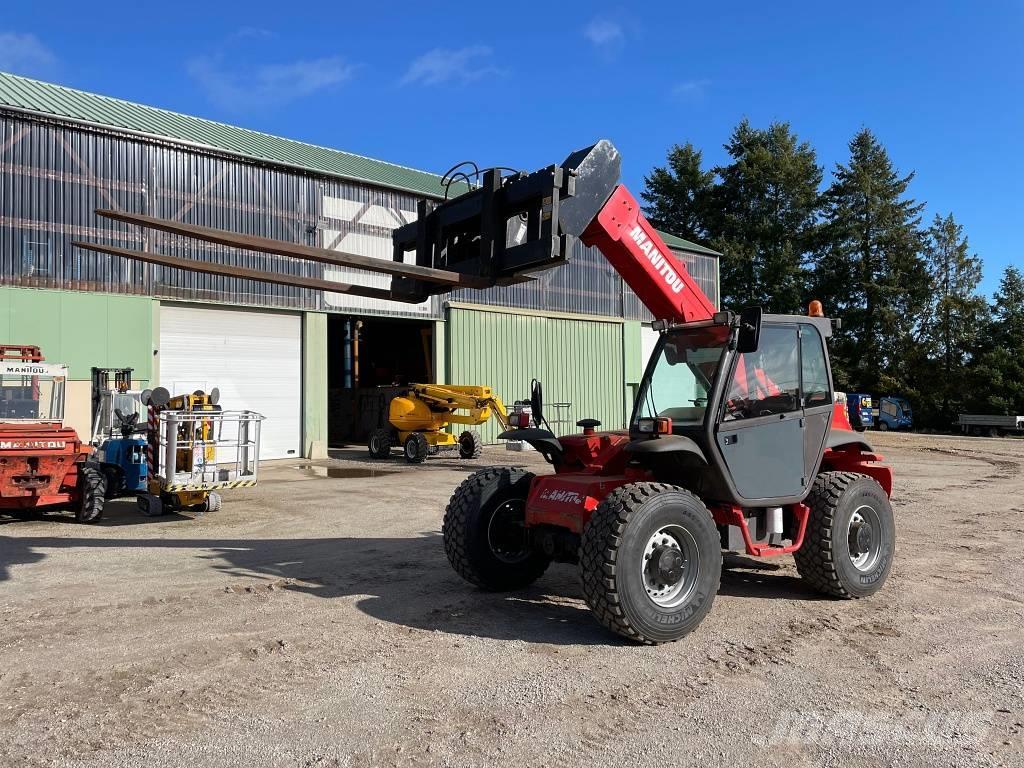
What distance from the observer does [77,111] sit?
62.8 feet

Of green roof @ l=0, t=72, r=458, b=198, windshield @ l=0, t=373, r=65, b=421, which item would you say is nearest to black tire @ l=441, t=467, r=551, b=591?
windshield @ l=0, t=373, r=65, b=421

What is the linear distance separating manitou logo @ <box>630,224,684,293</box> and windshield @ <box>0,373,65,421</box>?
31.6 ft

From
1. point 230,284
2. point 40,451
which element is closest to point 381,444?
point 230,284

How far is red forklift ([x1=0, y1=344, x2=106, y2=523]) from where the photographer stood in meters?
10.9

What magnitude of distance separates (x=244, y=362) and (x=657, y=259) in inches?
651

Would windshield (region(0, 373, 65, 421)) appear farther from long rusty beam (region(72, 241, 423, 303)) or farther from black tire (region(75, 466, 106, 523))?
long rusty beam (region(72, 241, 423, 303))

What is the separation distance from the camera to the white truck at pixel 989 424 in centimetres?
3809

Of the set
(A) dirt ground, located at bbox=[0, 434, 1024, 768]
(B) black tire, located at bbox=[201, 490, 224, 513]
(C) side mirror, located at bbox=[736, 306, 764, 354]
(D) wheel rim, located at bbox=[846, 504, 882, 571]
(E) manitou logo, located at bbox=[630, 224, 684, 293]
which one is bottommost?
(A) dirt ground, located at bbox=[0, 434, 1024, 768]

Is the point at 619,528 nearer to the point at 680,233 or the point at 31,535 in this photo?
the point at 31,535

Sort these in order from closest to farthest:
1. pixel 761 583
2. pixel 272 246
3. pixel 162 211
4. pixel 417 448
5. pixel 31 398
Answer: pixel 272 246, pixel 761 583, pixel 31 398, pixel 162 211, pixel 417 448

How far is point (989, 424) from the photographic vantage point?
128ft

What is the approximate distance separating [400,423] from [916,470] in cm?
1324

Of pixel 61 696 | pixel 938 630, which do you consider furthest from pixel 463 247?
pixel 938 630

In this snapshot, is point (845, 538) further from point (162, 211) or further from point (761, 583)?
A: point (162, 211)
